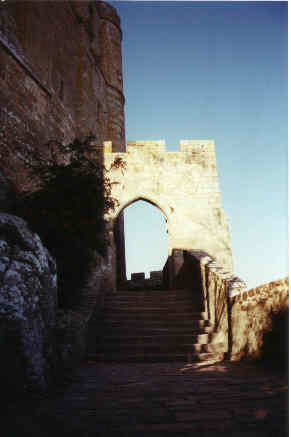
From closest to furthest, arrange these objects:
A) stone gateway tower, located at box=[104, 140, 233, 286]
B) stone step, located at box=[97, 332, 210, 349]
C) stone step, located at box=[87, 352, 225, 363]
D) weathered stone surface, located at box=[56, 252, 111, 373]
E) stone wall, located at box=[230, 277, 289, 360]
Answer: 1. stone wall, located at box=[230, 277, 289, 360]
2. weathered stone surface, located at box=[56, 252, 111, 373]
3. stone step, located at box=[87, 352, 225, 363]
4. stone step, located at box=[97, 332, 210, 349]
5. stone gateway tower, located at box=[104, 140, 233, 286]

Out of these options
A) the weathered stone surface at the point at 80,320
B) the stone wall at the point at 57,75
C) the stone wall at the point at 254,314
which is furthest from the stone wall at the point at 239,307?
the stone wall at the point at 57,75

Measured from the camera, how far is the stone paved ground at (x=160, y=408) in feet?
5.43

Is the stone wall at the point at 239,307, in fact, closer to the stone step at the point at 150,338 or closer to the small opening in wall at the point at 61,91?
the stone step at the point at 150,338

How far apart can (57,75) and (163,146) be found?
557cm

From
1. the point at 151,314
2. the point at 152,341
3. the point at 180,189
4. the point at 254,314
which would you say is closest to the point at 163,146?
the point at 180,189

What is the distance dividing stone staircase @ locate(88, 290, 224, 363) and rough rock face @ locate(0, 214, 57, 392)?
83.0 inches

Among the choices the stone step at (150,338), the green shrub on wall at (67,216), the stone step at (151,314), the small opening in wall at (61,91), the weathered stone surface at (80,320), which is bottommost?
the stone step at (150,338)

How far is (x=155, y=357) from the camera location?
4680 millimetres

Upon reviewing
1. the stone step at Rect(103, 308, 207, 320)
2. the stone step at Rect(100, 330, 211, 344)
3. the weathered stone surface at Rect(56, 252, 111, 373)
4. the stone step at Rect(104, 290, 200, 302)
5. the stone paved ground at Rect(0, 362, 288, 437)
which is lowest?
the stone step at Rect(100, 330, 211, 344)

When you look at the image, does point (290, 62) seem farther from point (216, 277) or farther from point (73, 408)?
point (216, 277)

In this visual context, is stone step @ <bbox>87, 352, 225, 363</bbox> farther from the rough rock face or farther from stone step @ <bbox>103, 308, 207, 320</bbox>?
the rough rock face

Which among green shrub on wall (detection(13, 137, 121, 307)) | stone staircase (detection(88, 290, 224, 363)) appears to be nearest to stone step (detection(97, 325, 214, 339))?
stone staircase (detection(88, 290, 224, 363))

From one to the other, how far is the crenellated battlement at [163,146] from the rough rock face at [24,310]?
788 cm

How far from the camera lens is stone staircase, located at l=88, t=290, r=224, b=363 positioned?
185 inches
